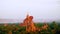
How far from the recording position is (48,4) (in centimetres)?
169

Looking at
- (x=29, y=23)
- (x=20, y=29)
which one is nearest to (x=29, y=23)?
(x=29, y=23)

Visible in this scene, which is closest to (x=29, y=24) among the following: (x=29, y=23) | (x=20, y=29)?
(x=29, y=23)

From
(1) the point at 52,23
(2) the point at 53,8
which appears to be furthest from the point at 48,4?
(1) the point at 52,23

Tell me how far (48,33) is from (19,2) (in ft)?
1.75

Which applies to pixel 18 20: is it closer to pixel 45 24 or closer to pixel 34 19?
pixel 34 19

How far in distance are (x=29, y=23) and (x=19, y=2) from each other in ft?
0.96

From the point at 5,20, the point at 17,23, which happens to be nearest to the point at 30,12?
the point at 17,23

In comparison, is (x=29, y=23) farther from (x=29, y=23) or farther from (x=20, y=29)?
(x=20, y=29)

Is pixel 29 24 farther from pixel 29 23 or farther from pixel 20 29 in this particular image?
pixel 20 29

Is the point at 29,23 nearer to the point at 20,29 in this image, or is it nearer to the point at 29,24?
the point at 29,24

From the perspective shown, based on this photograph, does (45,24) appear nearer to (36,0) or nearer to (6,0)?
(36,0)

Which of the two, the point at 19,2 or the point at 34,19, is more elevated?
the point at 19,2

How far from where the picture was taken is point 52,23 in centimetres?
168

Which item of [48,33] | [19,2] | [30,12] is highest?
[19,2]
